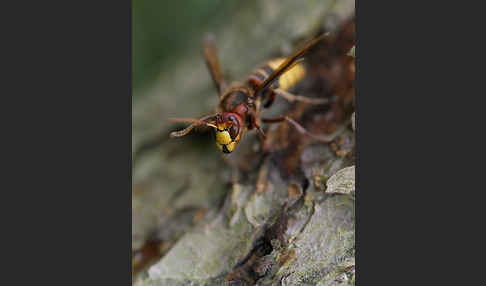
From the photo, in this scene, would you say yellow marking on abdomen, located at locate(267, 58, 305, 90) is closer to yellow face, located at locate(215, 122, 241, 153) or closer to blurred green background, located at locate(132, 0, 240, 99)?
yellow face, located at locate(215, 122, 241, 153)

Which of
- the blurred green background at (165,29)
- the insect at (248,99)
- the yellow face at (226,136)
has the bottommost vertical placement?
the yellow face at (226,136)

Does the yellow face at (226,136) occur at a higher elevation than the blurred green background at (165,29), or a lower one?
lower

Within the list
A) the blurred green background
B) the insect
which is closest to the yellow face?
the insect

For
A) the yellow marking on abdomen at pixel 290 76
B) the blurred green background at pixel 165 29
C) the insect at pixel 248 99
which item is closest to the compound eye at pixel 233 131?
the insect at pixel 248 99

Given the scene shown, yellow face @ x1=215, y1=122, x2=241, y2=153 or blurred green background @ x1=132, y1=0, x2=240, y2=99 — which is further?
blurred green background @ x1=132, y1=0, x2=240, y2=99

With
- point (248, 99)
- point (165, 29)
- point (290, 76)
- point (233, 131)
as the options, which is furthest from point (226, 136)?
point (165, 29)

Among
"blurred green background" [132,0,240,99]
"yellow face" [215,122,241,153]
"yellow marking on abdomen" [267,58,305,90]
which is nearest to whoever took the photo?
"yellow face" [215,122,241,153]

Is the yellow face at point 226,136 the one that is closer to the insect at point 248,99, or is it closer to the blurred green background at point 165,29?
the insect at point 248,99
